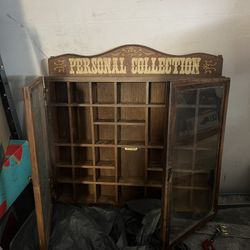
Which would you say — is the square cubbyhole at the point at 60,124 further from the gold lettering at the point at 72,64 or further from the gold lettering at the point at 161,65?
the gold lettering at the point at 161,65

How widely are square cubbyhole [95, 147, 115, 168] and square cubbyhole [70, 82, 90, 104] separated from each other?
1.04 feet

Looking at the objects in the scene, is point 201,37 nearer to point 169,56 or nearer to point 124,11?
point 169,56

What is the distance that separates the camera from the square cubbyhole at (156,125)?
164 centimetres

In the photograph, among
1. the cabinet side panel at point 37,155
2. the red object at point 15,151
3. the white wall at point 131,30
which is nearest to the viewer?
the cabinet side panel at point 37,155

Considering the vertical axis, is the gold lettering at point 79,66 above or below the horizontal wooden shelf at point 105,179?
above

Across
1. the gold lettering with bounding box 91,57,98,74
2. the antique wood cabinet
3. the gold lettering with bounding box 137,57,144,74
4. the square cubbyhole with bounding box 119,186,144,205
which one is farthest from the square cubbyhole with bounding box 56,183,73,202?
the gold lettering with bounding box 137,57,144,74

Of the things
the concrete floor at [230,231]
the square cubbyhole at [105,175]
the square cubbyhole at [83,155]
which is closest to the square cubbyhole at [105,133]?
the square cubbyhole at [83,155]

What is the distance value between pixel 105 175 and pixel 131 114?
45cm

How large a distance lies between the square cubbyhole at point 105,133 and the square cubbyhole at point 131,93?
0.19 meters

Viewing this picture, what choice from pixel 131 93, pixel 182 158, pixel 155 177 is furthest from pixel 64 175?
pixel 182 158

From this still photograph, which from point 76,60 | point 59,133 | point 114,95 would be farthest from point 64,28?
point 59,133

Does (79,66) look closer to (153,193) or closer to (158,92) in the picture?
(158,92)

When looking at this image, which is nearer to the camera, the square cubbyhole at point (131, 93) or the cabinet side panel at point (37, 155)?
the cabinet side panel at point (37, 155)

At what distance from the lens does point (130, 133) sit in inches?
66.8
